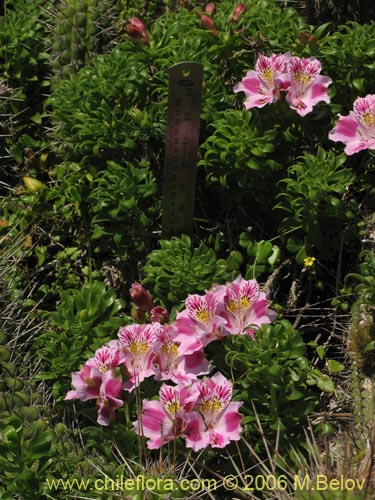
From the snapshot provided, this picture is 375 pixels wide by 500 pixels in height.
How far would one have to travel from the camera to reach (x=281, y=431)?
251 cm

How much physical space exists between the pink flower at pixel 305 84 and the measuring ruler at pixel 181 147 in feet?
1.11

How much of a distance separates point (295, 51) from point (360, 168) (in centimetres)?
49

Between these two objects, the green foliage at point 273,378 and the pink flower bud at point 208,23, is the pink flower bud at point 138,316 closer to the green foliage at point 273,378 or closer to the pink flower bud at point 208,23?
the green foliage at point 273,378

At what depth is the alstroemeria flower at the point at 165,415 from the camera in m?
2.44

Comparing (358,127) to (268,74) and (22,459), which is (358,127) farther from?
(22,459)

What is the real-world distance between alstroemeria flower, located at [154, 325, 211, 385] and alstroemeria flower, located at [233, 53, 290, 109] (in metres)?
0.88

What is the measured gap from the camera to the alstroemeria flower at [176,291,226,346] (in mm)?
2619

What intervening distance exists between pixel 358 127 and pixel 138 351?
1079mm

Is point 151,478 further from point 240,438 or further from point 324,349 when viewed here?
point 324,349

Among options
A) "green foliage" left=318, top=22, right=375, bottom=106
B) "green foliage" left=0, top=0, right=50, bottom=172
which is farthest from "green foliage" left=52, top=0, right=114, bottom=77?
"green foliage" left=318, top=22, right=375, bottom=106

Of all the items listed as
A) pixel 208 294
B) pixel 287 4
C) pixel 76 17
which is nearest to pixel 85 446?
pixel 208 294

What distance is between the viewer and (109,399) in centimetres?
254

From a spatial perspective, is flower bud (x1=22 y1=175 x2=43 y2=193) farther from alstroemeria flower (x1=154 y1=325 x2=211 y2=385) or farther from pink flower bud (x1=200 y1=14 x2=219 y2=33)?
alstroemeria flower (x1=154 y1=325 x2=211 y2=385)

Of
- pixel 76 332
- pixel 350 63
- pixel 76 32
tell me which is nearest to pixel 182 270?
pixel 76 332
